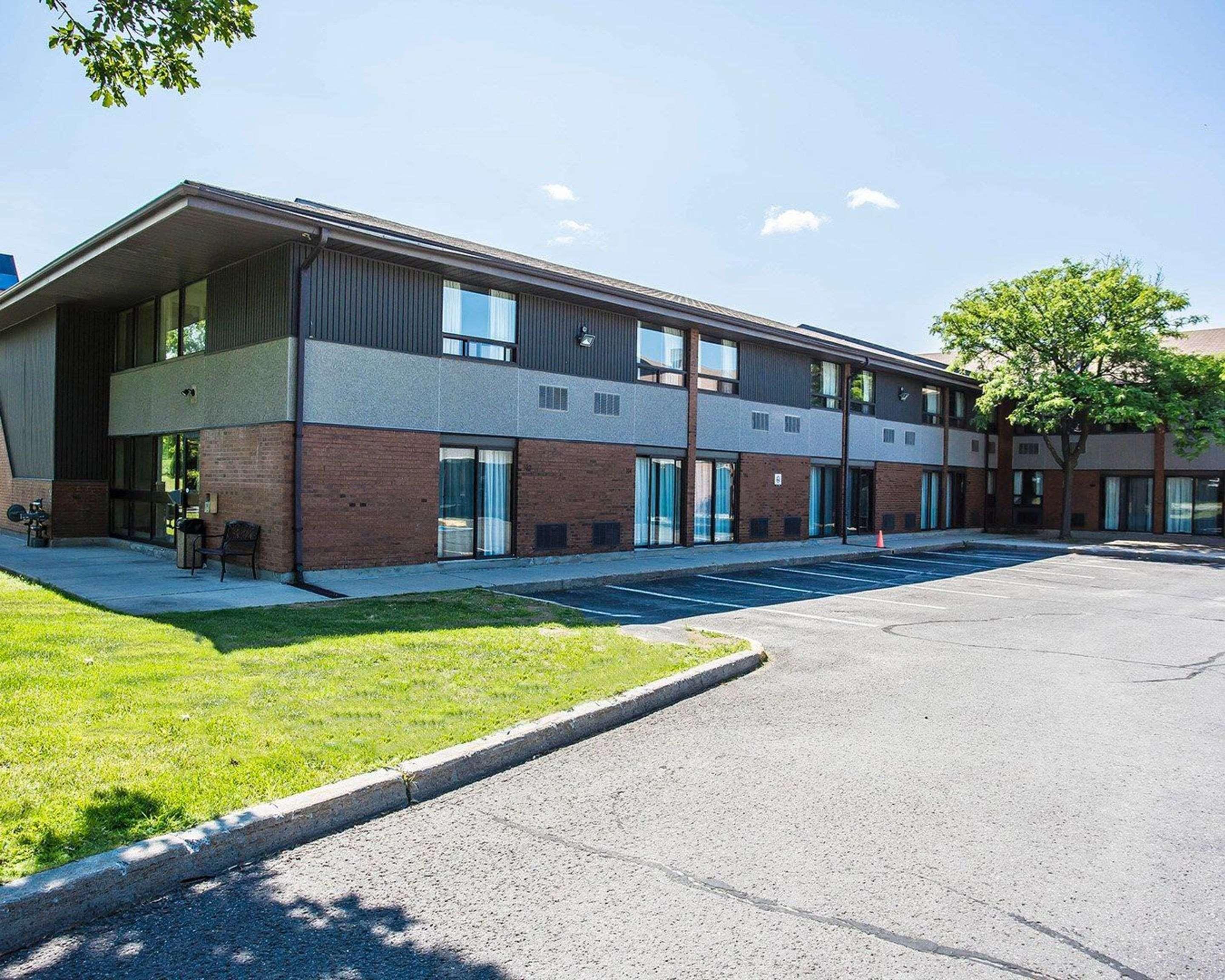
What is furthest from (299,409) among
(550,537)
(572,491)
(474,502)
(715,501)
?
(715,501)

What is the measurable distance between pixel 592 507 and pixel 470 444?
126 inches

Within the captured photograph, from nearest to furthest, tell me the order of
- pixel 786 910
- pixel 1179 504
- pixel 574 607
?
pixel 786 910 → pixel 574 607 → pixel 1179 504

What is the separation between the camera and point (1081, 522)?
30953 millimetres

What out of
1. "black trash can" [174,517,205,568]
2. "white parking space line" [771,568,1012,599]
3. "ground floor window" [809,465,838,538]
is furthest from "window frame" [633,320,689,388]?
"black trash can" [174,517,205,568]

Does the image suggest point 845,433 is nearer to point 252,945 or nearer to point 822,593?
point 822,593

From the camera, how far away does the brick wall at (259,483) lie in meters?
13.0

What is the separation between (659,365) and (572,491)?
13.0 ft

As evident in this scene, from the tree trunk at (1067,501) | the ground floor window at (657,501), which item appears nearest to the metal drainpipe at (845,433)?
the ground floor window at (657,501)

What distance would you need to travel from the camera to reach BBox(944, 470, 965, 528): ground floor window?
99.8 ft

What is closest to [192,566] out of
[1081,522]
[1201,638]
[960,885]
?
[960,885]

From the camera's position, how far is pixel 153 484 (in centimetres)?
1755

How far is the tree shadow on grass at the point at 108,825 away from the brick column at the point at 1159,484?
32.5 metres

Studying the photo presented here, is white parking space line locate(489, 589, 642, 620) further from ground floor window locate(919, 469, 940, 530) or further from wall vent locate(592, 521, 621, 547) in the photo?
ground floor window locate(919, 469, 940, 530)

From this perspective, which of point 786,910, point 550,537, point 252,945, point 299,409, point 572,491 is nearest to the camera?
point 252,945
